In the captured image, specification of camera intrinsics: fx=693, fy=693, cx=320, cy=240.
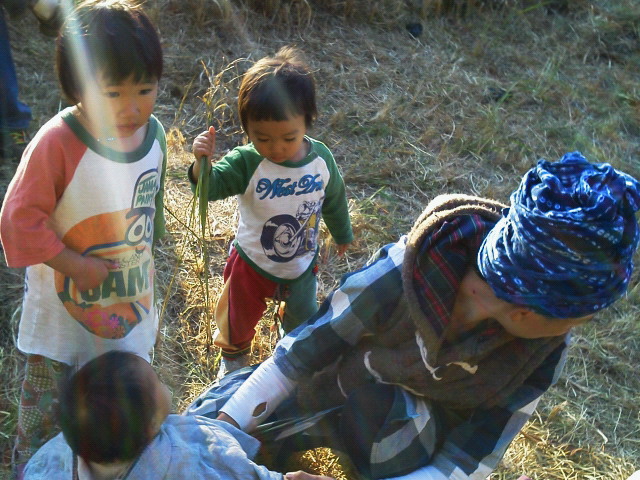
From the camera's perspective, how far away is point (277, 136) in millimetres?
2270

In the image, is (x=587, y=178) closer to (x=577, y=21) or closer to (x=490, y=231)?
(x=490, y=231)

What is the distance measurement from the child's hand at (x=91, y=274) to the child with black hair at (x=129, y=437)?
21 centimetres

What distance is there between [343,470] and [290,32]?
11.7 ft

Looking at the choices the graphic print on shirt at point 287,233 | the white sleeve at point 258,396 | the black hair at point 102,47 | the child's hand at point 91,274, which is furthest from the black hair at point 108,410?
the graphic print on shirt at point 287,233

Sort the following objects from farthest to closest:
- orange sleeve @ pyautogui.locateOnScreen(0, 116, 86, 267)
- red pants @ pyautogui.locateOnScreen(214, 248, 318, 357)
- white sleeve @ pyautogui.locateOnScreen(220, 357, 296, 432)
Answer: red pants @ pyautogui.locateOnScreen(214, 248, 318, 357) < white sleeve @ pyautogui.locateOnScreen(220, 357, 296, 432) < orange sleeve @ pyautogui.locateOnScreen(0, 116, 86, 267)

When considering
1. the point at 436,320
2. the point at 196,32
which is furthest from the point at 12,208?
the point at 196,32

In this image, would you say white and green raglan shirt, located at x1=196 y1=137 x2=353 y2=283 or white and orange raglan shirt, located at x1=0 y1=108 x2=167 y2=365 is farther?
white and green raglan shirt, located at x1=196 y1=137 x2=353 y2=283

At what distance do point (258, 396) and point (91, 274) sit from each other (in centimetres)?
58

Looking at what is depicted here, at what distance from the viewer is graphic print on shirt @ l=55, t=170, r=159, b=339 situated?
5.91 ft

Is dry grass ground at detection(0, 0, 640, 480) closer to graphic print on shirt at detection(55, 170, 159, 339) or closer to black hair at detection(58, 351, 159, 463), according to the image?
graphic print on shirt at detection(55, 170, 159, 339)

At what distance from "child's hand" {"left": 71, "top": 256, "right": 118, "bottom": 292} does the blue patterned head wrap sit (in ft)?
3.26

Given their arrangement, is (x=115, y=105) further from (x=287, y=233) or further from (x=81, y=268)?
(x=287, y=233)

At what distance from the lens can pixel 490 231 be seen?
1.66 meters

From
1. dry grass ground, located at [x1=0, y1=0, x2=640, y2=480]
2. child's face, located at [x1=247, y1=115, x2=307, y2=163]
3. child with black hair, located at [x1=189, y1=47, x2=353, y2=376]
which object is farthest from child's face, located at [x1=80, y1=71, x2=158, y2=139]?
dry grass ground, located at [x1=0, y1=0, x2=640, y2=480]
